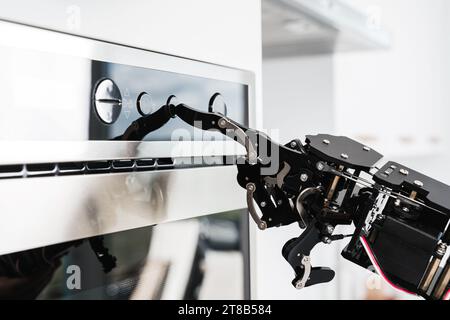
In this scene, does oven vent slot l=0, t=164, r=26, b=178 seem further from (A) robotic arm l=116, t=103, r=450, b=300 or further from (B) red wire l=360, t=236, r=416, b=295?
(B) red wire l=360, t=236, r=416, b=295

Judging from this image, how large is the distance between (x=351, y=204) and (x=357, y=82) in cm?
127

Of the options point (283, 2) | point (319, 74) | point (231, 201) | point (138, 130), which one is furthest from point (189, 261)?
point (319, 74)

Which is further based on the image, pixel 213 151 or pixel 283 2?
pixel 283 2

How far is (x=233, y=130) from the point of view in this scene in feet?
1.16

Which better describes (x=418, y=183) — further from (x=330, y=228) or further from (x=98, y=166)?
(x=98, y=166)

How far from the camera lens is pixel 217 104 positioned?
0.45 metres

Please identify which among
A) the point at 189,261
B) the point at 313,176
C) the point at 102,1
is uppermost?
the point at 102,1

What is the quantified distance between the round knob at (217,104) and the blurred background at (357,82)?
27 cm

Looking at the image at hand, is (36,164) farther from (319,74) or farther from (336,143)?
(319,74)

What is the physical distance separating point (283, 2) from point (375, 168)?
0.40 metres

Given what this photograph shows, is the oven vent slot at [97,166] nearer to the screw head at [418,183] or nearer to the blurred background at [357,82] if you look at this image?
the screw head at [418,183]

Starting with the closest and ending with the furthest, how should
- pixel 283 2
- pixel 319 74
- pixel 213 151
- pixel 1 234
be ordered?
pixel 1 234 → pixel 213 151 → pixel 283 2 → pixel 319 74

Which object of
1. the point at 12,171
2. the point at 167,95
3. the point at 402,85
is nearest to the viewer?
the point at 12,171

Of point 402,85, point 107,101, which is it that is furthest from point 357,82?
point 107,101
